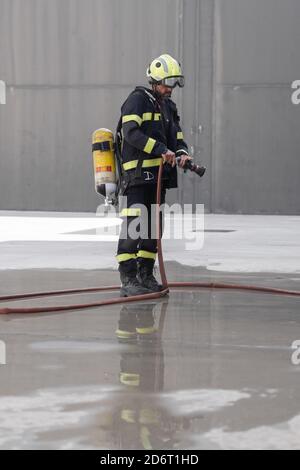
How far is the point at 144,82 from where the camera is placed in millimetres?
19953

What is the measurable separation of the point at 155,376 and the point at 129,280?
9.63 ft

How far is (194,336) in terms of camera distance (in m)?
6.15

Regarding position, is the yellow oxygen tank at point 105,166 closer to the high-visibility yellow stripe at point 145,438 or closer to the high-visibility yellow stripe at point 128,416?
the high-visibility yellow stripe at point 128,416

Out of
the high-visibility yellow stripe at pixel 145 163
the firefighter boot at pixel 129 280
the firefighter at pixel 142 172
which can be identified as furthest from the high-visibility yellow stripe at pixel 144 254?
the high-visibility yellow stripe at pixel 145 163

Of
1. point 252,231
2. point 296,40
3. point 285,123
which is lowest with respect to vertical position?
point 252,231

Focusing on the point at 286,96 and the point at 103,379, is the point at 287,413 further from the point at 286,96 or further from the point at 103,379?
the point at 286,96

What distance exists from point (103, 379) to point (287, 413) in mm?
1025

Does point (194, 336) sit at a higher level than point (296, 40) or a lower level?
lower

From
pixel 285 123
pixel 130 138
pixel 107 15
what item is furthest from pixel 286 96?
pixel 130 138

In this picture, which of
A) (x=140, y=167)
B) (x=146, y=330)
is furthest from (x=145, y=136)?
(x=146, y=330)

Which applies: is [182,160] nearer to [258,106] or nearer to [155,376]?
[155,376]

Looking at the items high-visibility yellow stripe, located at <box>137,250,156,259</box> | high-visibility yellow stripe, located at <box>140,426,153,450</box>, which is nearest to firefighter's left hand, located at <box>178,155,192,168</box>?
high-visibility yellow stripe, located at <box>137,250,156,259</box>

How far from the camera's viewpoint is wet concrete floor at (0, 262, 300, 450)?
3.88m

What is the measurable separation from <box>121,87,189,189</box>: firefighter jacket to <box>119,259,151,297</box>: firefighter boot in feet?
2.05
